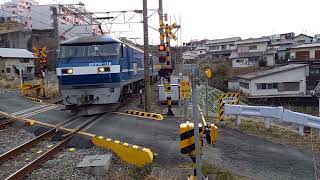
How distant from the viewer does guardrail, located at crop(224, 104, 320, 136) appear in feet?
27.2

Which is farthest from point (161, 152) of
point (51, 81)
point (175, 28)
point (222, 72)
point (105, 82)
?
point (222, 72)

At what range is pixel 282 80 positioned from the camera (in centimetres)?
3709

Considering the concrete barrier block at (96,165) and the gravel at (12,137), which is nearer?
the concrete barrier block at (96,165)

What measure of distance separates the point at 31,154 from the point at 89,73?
14.7ft

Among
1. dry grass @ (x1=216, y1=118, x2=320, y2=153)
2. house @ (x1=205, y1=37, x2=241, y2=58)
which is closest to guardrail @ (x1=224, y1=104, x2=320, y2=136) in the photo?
dry grass @ (x1=216, y1=118, x2=320, y2=153)

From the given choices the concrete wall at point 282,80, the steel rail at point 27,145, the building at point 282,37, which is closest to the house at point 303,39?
the building at point 282,37

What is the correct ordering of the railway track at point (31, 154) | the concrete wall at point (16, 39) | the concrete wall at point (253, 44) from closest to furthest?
1. the railway track at point (31, 154)
2. the concrete wall at point (253, 44)
3. the concrete wall at point (16, 39)

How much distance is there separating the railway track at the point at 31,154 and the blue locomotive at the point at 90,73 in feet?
6.84

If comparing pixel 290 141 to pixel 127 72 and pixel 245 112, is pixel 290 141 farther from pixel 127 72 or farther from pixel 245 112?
pixel 127 72

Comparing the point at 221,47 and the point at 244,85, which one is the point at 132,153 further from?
the point at 221,47

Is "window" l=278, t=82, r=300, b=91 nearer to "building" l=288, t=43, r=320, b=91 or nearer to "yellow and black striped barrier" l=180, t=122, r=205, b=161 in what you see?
"building" l=288, t=43, r=320, b=91

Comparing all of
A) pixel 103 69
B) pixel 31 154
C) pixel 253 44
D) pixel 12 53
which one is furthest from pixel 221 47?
pixel 31 154

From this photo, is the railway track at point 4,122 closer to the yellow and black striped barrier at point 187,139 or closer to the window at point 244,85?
the yellow and black striped barrier at point 187,139

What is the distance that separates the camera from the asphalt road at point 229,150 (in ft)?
20.4
